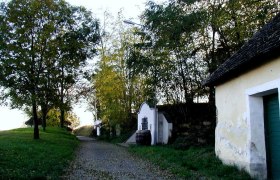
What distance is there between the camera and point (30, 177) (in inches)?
357

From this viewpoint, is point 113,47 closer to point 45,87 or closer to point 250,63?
point 45,87

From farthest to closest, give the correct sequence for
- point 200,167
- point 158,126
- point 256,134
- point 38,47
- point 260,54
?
point 158,126
point 38,47
point 200,167
point 256,134
point 260,54

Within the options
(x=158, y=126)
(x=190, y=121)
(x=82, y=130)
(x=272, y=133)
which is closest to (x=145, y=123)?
(x=158, y=126)

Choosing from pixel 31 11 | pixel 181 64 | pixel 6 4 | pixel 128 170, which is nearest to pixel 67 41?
A: pixel 31 11

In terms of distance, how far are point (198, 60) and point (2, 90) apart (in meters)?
13.3

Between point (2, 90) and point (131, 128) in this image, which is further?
point (131, 128)

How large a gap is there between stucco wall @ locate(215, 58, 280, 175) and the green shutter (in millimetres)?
177

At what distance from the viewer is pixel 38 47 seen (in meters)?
23.0

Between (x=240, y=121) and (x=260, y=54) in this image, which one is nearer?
(x=260, y=54)

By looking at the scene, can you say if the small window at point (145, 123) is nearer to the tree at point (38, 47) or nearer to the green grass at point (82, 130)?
the tree at point (38, 47)

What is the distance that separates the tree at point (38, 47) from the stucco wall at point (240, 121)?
1374 cm

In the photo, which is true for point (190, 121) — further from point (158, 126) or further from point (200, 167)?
point (200, 167)

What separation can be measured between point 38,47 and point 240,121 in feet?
53.4

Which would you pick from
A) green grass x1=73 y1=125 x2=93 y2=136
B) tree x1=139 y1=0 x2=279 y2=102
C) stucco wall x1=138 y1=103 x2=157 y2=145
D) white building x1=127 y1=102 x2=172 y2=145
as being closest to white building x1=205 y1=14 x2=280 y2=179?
tree x1=139 y1=0 x2=279 y2=102
